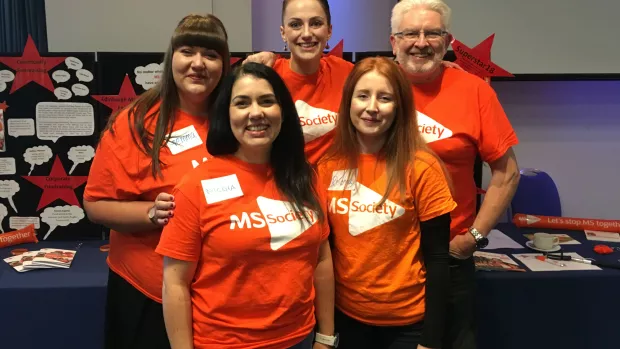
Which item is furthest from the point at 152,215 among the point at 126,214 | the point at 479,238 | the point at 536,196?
the point at 536,196

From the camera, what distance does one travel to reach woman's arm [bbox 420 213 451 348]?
1.37 m

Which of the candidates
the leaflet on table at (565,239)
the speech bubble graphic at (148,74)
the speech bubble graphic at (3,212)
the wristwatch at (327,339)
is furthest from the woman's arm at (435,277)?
the speech bubble graphic at (3,212)

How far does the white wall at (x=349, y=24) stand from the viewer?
3180mm

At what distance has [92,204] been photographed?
151cm

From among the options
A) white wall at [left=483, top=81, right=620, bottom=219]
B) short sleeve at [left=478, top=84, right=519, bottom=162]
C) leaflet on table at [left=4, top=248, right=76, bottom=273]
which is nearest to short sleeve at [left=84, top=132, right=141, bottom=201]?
leaflet on table at [left=4, top=248, right=76, bottom=273]

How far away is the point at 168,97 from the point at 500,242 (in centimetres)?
186

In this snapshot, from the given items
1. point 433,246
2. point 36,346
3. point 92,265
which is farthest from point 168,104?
point 36,346

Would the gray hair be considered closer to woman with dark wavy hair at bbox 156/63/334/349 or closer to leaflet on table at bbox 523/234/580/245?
woman with dark wavy hair at bbox 156/63/334/349

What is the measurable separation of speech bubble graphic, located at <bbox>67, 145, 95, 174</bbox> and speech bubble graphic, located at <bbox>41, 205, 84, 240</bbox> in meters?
0.20

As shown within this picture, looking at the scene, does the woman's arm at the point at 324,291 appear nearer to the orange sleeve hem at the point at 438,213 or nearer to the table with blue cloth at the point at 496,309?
the orange sleeve hem at the point at 438,213

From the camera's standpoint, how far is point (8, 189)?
7.84ft

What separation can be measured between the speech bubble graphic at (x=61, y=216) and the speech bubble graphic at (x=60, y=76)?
0.63m

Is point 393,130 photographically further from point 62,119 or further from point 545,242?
point 62,119

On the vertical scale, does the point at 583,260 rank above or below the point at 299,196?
below
